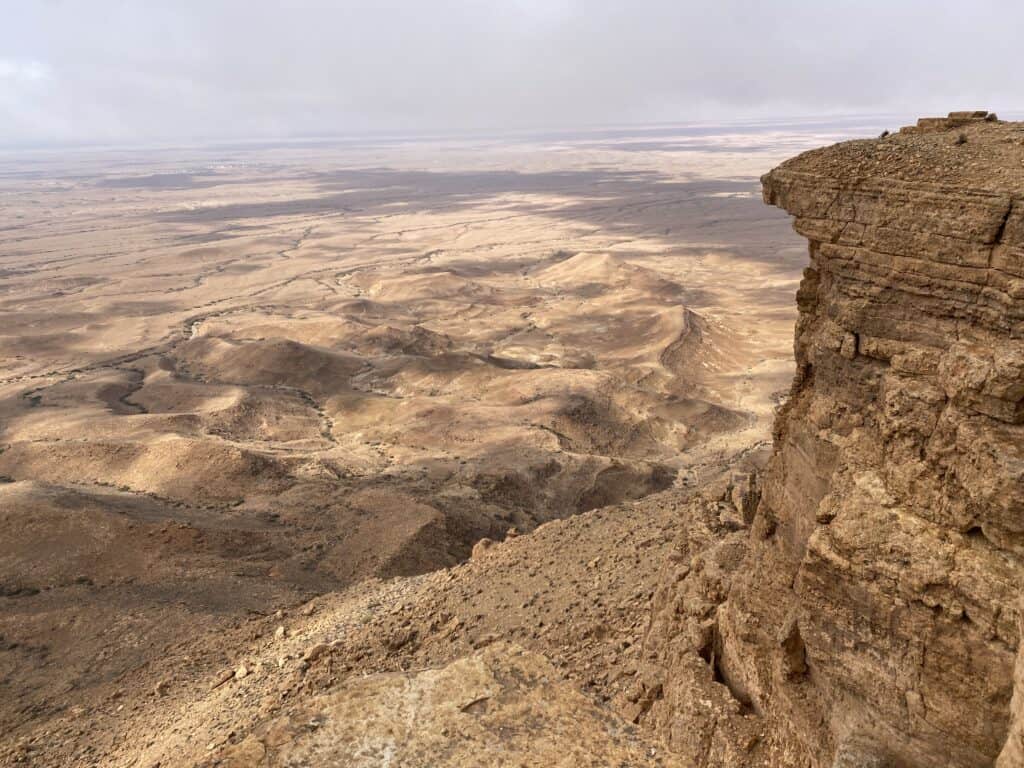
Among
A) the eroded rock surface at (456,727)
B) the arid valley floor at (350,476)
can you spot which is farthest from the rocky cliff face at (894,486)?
the arid valley floor at (350,476)

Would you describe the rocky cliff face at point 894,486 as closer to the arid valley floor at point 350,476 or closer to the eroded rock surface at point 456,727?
the eroded rock surface at point 456,727

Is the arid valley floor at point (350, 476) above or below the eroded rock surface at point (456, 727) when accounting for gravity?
below

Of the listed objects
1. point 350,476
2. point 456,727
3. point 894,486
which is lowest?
point 350,476

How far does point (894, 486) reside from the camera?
253 inches

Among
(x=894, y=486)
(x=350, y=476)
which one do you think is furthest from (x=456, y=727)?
(x=350, y=476)

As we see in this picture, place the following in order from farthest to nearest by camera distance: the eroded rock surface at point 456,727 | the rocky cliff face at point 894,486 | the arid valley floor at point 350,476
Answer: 1. the arid valley floor at point 350,476
2. the eroded rock surface at point 456,727
3. the rocky cliff face at point 894,486

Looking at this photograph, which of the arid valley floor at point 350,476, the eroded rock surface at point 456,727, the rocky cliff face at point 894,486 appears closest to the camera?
the rocky cliff face at point 894,486

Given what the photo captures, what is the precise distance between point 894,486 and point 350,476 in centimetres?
2160

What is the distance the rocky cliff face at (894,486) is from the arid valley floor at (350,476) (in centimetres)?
237

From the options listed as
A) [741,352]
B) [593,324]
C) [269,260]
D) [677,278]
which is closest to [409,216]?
[269,260]

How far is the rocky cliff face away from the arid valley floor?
7.77 ft

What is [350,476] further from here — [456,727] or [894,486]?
[894,486]

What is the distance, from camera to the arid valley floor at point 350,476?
1149cm

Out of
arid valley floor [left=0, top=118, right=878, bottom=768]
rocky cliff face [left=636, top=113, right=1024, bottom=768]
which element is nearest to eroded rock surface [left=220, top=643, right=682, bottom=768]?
arid valley floor [left=0, top=118, right=878, bottom=768]
